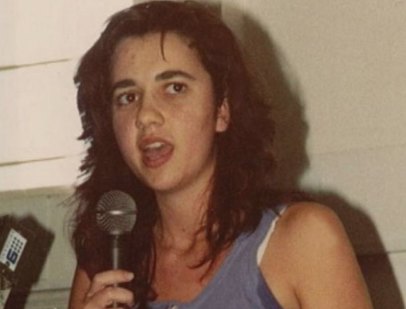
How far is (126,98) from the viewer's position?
163 cm

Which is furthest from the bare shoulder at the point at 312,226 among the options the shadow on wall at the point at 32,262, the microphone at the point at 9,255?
the shadow on wall at the point at 32,262

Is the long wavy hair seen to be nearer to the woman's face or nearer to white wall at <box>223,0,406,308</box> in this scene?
the woman's face

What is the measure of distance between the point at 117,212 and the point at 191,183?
182mm

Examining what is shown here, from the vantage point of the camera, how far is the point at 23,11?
2.17 m

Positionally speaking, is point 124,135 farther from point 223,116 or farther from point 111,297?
point 111,297

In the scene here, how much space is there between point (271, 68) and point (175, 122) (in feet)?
1.96

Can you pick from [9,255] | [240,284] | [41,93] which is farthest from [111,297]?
[41,93]

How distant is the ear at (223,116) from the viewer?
1657mm

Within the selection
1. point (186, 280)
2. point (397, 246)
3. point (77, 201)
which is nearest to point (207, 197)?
point (186, 280)

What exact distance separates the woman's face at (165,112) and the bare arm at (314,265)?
0.18 m

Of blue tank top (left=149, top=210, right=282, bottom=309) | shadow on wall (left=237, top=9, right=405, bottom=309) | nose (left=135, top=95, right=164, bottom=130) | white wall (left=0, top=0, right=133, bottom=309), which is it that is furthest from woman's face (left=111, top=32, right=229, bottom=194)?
white wall (left=0, top=0, right=133, bottom=309)

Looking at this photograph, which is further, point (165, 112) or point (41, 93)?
point (41, 93)

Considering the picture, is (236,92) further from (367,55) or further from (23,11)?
(23,11)

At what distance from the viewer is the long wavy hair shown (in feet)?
5.44
